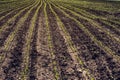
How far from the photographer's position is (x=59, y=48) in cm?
1446

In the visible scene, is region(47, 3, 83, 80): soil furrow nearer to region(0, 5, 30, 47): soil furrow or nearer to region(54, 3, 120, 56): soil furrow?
region(54, 3, 120, 56): soil furrow

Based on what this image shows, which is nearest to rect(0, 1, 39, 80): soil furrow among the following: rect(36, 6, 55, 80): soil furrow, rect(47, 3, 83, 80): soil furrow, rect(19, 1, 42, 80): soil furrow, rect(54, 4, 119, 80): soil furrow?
rect(19, 1, 42, 80): soil furrow

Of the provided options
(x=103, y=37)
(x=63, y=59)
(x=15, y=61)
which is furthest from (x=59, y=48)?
(x=103, y=37)

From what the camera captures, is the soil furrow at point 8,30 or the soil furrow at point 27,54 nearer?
the soil furrow at point 27,54

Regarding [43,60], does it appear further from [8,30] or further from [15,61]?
[8,30]

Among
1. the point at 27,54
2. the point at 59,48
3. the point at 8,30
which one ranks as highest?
the point at 8,30

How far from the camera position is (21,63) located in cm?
1220

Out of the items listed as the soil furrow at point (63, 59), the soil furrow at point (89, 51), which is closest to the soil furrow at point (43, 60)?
the soil furrow at point (63, 59)

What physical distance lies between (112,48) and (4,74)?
6527mm

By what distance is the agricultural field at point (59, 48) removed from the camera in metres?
11.3

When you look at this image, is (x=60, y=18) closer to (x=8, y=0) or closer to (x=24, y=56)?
(x=24, y=56)

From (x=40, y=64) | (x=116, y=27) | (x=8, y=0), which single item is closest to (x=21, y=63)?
(x=40, y=64)

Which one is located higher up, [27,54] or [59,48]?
[27,54]

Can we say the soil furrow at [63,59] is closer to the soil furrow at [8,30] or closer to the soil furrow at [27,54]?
the soil furrow at [27,54]
